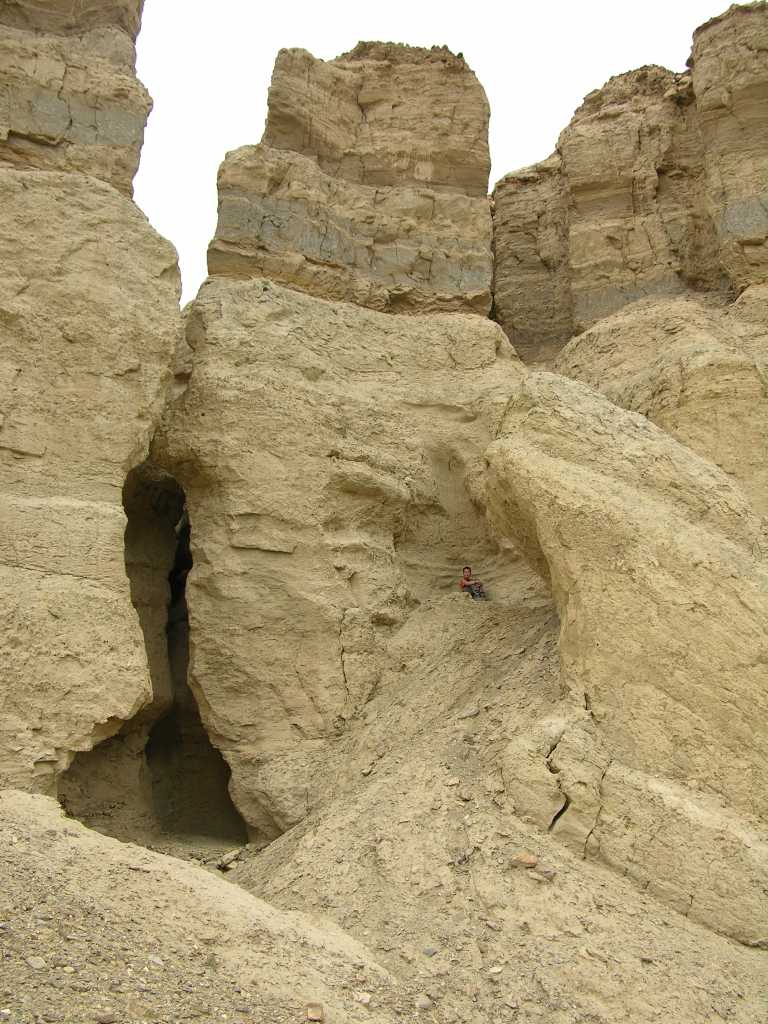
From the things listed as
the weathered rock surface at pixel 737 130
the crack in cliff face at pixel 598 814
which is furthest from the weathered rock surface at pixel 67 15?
the crack in cliff face at pixel 598 814

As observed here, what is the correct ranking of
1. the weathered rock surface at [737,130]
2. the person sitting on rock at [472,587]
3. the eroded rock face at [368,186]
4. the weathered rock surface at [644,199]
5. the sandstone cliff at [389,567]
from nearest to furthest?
the sandstone cliff at [389,567] → the person sitting on rock at [472,587] → the eroded rock face at [368,186] → the weathered rock surface at [737,130] → the weathered rock surface at [644,199]

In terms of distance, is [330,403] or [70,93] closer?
[330,403]

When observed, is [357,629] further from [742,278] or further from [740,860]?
[742,278]

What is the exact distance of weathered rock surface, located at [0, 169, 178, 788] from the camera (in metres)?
6.15

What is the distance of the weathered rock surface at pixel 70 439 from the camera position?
6.15 meters

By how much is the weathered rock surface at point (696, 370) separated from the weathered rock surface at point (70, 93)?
4793mm

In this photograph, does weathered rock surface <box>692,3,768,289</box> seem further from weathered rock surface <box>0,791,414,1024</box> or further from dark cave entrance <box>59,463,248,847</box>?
weathered rock surface <box>0,791,414,1024</box>

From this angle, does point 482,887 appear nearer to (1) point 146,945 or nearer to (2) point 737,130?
(1) point 146,945

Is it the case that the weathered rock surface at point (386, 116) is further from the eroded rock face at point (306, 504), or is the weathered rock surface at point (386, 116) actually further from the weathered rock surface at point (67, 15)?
the eroded rock face at point (306, 504)

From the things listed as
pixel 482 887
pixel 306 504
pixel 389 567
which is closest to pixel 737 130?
pixel 389 567

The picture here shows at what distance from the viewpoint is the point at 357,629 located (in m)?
7.73

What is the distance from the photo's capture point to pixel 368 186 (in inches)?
419

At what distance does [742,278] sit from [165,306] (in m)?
5.85

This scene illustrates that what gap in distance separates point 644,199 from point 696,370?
12.9 feet
